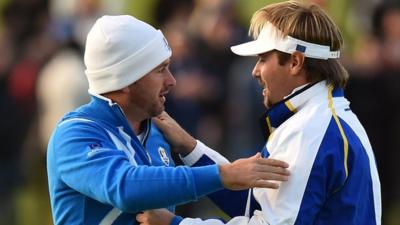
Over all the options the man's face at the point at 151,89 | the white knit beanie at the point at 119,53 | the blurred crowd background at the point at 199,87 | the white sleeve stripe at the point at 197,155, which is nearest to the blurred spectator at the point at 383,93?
the blurred crowd background at the point at 199,87

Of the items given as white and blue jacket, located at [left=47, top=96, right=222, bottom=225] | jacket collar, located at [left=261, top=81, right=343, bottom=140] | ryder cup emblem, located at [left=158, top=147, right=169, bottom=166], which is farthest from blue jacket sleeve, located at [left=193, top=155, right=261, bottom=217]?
jacket collar, located at [left=261, top=81, right=343, bottom=140]

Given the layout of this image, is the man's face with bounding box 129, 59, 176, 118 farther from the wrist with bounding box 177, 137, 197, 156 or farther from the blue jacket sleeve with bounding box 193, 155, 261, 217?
the blue jacket sleeve with bounding box 193, 155, 261, 217

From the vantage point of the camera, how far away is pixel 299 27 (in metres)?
6.30

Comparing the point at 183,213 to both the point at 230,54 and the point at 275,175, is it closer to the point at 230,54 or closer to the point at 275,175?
the point at 230,54

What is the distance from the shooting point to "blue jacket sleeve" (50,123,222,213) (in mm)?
5879

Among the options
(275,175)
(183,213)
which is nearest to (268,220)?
(275,175)

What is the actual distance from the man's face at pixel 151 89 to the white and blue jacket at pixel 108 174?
128 millimetres

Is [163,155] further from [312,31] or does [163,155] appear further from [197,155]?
[312,31]

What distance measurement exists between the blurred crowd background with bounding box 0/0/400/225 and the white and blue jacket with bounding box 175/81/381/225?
6449 mm

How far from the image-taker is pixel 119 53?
627cm

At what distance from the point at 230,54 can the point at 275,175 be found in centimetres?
769

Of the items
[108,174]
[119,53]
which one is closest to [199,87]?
[119,53]

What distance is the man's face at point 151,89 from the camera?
6367mm

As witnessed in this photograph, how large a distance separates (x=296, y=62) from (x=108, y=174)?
1.12 meters
